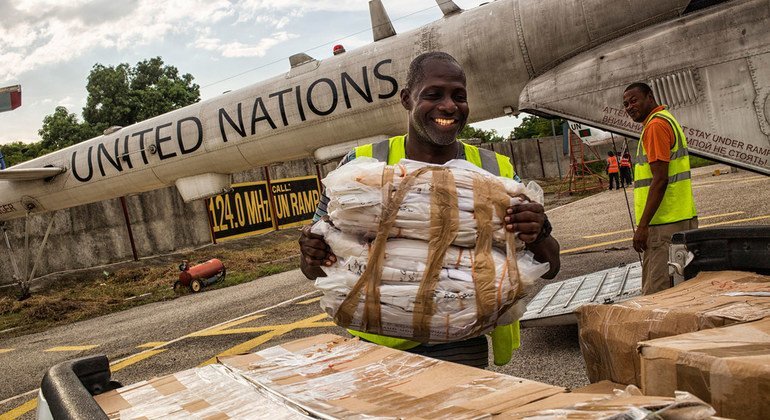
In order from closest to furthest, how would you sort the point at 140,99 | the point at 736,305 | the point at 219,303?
the point at 736,305 < the point at 219,303 < the point at 140,99

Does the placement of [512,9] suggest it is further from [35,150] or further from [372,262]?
[35,150]

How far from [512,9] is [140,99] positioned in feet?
163

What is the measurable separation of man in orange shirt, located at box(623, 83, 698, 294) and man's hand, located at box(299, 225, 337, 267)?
340 cm

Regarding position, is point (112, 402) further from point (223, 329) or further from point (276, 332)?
point (223, 329)

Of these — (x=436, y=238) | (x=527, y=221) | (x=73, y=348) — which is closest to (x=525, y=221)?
(x=527, y=221)

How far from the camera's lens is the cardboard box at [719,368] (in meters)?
1.38

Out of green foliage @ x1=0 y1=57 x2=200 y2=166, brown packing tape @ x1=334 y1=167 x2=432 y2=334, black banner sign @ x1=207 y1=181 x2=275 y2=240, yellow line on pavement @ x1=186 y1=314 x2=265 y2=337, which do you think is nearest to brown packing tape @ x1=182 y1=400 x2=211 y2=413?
brown packing tape @ x1=334 y1=167 x2=432 y2=334

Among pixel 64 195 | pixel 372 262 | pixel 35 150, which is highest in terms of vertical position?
pixel 35 150

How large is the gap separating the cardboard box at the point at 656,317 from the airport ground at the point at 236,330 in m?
2.00

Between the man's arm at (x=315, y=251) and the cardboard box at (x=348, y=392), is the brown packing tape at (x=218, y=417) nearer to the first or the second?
the cardboard box at (x=348, y=392)

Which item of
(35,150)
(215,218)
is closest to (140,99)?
(35,150)

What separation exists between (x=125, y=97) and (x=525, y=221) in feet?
185

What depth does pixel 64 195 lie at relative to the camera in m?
14.2

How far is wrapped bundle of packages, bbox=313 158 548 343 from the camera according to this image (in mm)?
2123
